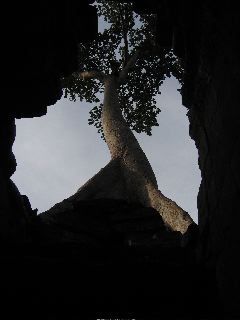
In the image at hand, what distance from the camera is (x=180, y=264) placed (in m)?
2.86

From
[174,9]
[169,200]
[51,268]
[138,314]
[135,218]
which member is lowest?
[138,314]

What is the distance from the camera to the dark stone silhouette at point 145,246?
2.68m

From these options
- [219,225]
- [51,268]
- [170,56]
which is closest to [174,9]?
[219,225]

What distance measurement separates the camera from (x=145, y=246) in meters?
3.21

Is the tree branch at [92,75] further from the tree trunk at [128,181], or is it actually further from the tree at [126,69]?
the tree trunk at [128,181]

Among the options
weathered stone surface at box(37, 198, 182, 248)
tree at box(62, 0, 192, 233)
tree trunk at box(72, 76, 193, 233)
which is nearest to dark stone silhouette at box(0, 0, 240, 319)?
weathered stone surface at box(37, 198, 182, 248)

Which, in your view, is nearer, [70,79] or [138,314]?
[138,314]

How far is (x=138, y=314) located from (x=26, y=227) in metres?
1.58

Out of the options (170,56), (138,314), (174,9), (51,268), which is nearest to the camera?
(51,268)

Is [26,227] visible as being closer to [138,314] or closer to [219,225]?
[138,314]

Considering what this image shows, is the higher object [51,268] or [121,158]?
[121,158]

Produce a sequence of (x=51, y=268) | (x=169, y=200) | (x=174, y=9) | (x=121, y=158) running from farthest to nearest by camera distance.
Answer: (x=121, y=158), (x=169, y=200), (x=174, y=9), (x=51, y=268)

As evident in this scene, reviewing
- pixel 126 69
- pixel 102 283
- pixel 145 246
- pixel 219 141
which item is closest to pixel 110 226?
pixel 145 246

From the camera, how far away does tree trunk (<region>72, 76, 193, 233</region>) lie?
694 centimetres
